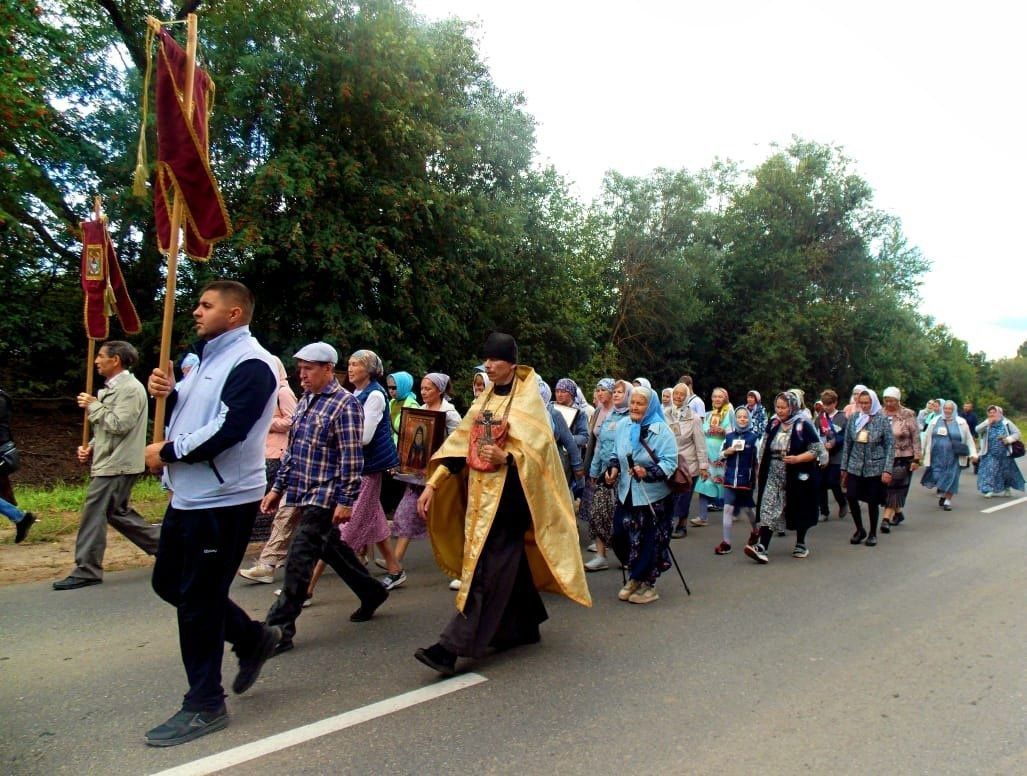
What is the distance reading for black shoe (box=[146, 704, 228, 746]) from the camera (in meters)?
3.40

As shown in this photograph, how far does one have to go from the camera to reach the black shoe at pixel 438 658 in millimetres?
4227

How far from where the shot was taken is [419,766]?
3.25 metres

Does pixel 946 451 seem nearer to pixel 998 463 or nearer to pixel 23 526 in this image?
pixel 998 463

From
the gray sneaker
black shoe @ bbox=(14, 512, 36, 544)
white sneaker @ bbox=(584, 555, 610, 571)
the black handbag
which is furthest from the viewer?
the black handbag

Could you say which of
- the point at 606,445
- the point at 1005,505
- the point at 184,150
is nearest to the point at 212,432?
the point at 184,150

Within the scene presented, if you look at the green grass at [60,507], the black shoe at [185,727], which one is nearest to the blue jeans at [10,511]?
the green grass at [60,507]

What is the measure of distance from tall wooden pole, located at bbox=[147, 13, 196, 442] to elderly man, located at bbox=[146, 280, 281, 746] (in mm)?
73

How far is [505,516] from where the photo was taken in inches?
182

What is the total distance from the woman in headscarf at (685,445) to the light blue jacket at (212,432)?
624 cm

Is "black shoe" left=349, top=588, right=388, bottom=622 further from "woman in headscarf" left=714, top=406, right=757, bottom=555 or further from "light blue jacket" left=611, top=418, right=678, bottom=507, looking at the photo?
"woman in headscarf" left=714, top=406, right=757, bottom=555

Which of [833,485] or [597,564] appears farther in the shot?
[833,485]

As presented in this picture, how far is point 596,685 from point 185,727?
2131mm

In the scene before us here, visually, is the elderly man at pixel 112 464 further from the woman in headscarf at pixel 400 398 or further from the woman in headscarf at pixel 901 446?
the woman in headscarf at pixel 901 446

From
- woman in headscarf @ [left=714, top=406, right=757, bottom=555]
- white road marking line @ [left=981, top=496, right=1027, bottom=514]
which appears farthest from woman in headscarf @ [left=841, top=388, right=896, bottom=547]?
white road marking line @ [left=981, top=496, right=1027, bottom=514]
